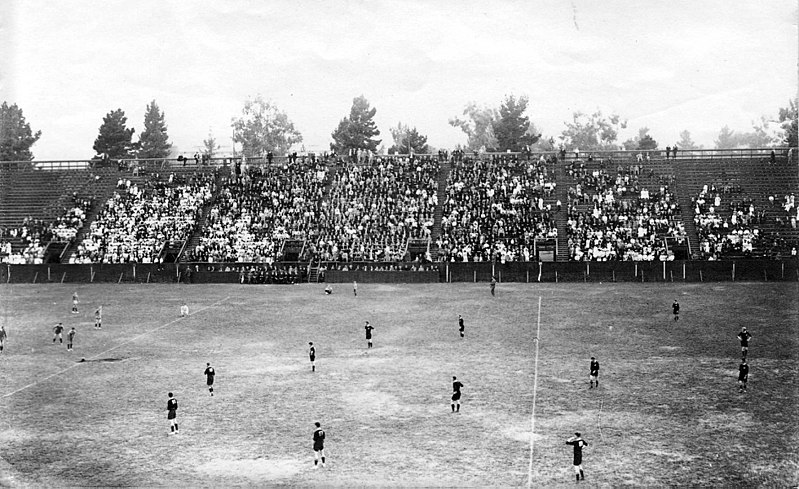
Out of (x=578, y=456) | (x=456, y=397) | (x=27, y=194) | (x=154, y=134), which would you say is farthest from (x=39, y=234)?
(x=578, y=456)

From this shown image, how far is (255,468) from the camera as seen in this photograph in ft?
64.0

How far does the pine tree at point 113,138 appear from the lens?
109m

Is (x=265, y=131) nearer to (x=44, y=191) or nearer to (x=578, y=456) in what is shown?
(x=44, y=191)

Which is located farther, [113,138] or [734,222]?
[113,138]

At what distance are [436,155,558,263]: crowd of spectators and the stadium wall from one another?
2.27 metres

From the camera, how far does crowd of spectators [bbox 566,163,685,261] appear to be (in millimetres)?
58094

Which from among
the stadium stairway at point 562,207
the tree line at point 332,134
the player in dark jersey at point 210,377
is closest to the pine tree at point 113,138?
the tree line at point 332,134

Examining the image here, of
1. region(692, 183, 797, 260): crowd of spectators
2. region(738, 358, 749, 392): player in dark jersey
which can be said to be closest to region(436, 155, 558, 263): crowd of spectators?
region(692, 183, 797, 260): crowd of spectators

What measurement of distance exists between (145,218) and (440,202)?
27.3 metres

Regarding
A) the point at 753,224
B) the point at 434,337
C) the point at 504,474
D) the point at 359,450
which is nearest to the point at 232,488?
the point at 359,450

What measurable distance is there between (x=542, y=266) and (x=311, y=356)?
30773 millimetres

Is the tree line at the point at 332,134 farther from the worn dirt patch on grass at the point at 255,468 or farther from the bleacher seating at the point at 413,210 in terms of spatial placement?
the worn dirt patch on grass at the point at 255,468

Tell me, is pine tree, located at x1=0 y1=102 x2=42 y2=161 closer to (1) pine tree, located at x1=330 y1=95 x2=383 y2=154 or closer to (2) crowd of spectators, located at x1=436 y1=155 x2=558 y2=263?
(1) pine tree, located at x1=330 y1=95 x2=383 y2=154

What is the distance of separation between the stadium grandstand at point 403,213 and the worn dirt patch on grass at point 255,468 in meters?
38.3
